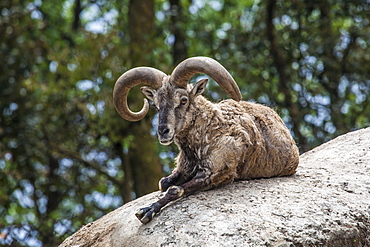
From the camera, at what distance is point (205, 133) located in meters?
8.06

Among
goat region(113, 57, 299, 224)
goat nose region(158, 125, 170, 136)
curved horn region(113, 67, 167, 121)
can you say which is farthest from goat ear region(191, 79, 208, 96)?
goat nose region(158, 125, 170, 136)

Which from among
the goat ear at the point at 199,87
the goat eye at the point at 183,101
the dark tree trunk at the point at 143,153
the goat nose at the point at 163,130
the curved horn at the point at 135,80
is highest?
the curved horn at the point at 135,80

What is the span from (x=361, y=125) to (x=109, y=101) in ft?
27.0

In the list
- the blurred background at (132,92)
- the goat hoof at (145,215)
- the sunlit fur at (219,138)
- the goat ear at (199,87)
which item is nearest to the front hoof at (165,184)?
the sunlit fur at (219,138)

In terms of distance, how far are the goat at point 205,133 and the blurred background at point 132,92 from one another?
644cm

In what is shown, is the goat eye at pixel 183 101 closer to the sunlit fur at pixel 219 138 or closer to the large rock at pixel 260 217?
the sunlit fur at pixel 219 138

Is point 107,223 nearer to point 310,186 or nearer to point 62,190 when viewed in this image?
point 310,186

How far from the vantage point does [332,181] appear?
27.3 feet

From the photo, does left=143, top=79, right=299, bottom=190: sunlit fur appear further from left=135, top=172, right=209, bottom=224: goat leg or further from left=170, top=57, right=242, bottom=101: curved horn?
left=170, top=57, right=242, bottom=101: curved horn

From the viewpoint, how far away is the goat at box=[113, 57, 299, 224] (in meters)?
7.64

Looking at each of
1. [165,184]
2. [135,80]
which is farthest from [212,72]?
[165,184]

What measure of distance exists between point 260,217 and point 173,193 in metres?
1.19

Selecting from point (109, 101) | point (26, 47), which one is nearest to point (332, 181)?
point (109, 101)

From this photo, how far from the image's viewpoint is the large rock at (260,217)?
690 cm
